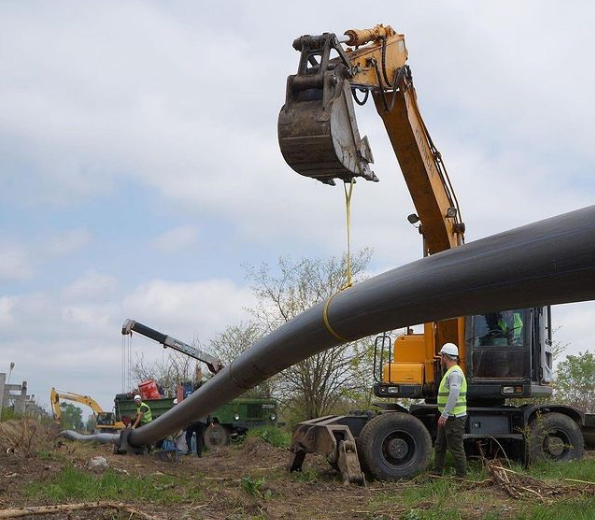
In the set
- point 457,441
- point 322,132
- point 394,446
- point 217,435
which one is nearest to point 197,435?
point 217,435

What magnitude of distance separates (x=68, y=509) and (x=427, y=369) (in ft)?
20.0

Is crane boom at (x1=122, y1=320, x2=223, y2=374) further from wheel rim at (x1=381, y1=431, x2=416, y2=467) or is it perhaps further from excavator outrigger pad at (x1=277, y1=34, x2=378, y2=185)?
excavator outrigger pad at (x1=277, y1=34, x2=378, y2=185)

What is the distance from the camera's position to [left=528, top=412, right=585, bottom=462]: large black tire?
1181 centimetres

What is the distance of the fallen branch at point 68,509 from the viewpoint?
7.29m

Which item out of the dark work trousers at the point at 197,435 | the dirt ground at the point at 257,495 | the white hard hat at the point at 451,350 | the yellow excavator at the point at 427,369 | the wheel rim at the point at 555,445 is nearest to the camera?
the dirt ground at the point at 257,495

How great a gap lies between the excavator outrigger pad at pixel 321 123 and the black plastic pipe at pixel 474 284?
95 centimetres

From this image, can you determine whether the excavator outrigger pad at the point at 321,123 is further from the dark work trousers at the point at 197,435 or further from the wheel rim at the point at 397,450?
the dark work trousers at the point at 197,435

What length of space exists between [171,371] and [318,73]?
29381mm

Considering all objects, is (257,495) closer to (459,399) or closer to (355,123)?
(459,399)

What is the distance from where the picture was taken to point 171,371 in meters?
34.9

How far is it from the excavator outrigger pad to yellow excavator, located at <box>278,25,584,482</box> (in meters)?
1.11

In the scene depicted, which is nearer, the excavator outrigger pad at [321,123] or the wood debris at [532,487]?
the excavator outrigger pad at [321,123]

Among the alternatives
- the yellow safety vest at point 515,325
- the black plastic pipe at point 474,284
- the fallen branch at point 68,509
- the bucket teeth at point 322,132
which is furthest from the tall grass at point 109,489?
the yellow safety vest at point 515,325

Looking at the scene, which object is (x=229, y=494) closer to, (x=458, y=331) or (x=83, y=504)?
(x=83, y=504)
